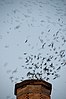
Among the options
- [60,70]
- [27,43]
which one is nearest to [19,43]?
[27,43]

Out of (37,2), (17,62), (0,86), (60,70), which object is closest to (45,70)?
(60,70)

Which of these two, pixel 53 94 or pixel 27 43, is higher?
pixel 27 43

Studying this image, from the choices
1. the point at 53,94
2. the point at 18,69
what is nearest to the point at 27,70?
the point at 18,69

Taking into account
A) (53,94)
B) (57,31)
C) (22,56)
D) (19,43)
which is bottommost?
(53,94)

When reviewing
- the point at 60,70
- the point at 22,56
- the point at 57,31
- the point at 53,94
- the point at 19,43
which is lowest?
the point at 53,94

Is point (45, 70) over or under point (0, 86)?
over

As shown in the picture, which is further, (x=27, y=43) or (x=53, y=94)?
(x=53, y=94)

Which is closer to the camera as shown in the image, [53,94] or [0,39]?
[0,39]

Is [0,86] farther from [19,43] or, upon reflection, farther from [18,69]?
[19,43]

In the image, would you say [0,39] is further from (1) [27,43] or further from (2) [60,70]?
(2) [60,70]
